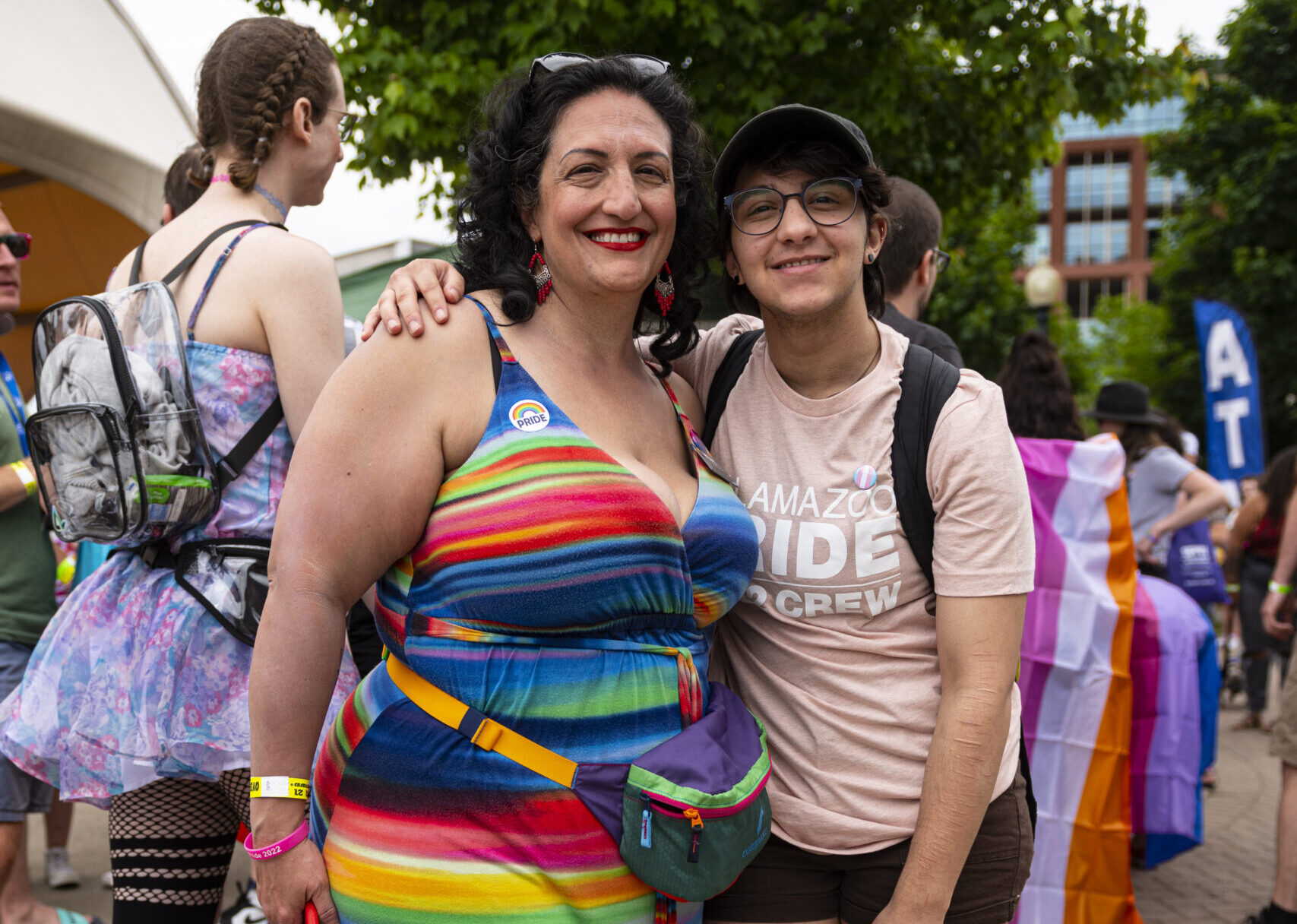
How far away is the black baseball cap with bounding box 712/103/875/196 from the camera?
1961 millimetres

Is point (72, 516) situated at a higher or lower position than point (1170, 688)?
higher

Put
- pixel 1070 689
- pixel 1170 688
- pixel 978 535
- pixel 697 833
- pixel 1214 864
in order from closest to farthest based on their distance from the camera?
pixel 697 833
pixel 978 535
pixel 1070 689
pixel 1170 688
pixel 1214 864

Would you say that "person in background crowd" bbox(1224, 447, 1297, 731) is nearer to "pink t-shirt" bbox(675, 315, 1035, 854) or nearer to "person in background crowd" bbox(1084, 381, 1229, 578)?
"person in background crowd" bbox(1084, 381, 1229, 578)

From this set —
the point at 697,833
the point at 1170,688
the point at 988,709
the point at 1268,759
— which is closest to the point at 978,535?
the point at 988,709

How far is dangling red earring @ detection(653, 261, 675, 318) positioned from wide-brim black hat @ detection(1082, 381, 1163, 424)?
4465 mm

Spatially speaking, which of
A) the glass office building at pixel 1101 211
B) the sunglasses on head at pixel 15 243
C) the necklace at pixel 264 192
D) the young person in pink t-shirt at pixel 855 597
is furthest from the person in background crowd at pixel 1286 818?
the glass office building at pixel 1101 211

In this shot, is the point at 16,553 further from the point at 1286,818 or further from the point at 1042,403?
the point at 1286,818

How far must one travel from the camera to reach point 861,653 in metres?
1.98

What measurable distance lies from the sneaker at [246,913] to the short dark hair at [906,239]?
2.56 m

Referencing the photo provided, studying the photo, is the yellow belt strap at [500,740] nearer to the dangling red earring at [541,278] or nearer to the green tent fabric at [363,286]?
the dangling red earring at [541,278]

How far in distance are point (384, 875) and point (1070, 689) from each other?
8.83 ft

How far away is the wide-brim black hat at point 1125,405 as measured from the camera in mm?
5969

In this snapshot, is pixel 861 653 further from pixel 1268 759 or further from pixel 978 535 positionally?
pixel 1268 759

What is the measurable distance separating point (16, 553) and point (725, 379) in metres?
2.14
